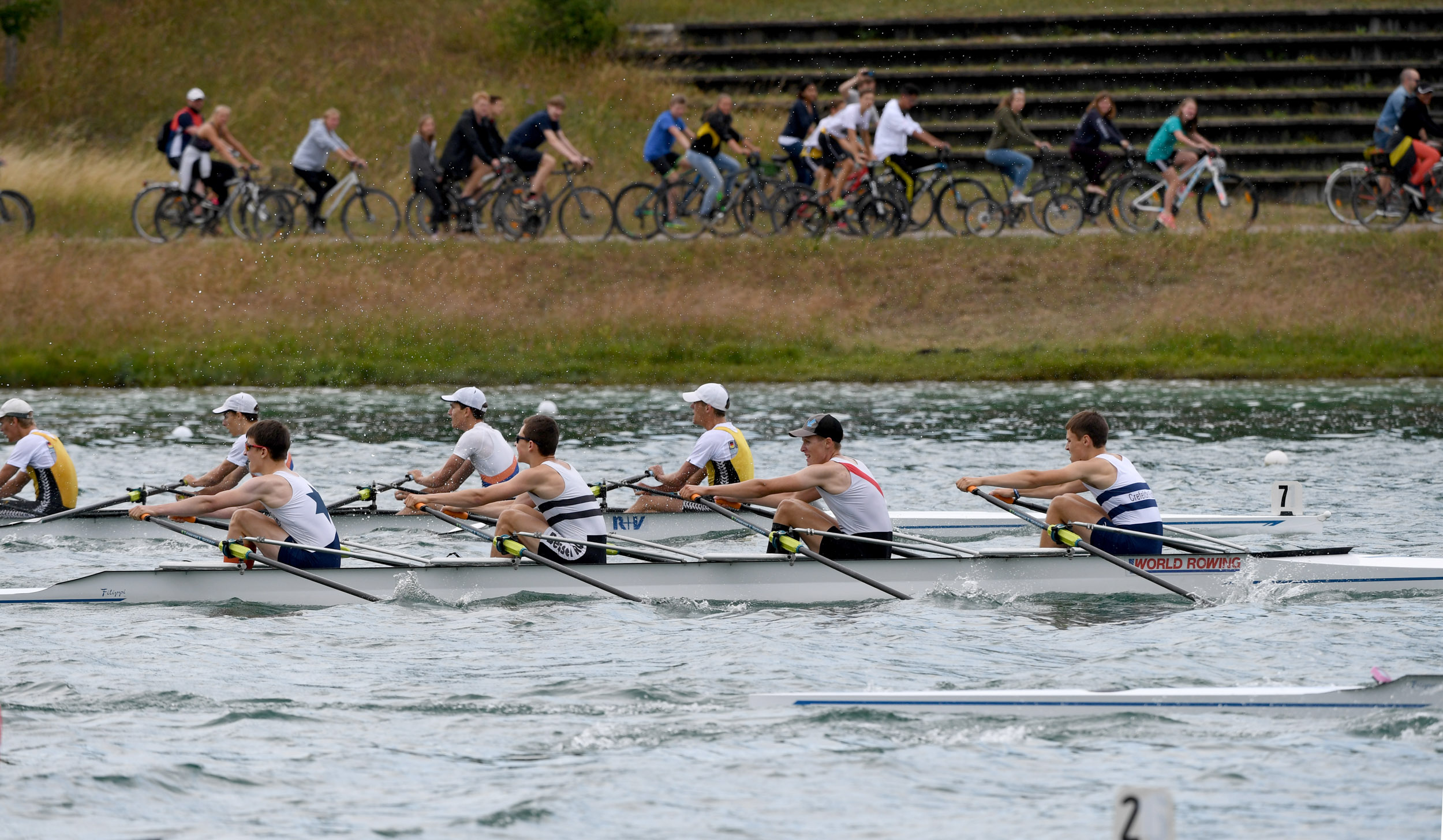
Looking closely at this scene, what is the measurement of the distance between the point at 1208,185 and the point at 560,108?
10021 millimetres

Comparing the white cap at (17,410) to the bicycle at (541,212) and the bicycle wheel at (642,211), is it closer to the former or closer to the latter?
the bicycle at (541,212)

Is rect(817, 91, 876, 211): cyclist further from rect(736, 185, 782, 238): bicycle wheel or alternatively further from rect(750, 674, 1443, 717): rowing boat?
rect(750, 674, 1443, 717): rowing boat

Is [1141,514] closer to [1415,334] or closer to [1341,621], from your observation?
[1341,621]

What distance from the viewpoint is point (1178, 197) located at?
26500mm

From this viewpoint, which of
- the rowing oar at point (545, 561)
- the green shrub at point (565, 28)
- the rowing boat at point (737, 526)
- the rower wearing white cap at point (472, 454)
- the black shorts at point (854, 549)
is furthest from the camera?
the green shrub at point (565, 28)

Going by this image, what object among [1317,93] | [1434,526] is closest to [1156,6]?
[1317,93]

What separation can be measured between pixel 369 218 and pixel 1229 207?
44.1 ft

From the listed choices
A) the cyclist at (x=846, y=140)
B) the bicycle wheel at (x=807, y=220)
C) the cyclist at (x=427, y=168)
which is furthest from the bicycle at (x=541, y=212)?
the cyclist at (x=846, y=140)

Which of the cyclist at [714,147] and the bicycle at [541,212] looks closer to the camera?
the cyclist at [714,147]

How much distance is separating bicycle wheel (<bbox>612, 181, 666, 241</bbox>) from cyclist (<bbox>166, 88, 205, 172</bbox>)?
255 inches

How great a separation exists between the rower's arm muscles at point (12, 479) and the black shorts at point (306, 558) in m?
3.56

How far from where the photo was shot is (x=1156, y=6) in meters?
35.2

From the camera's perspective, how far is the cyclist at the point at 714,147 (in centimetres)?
2503

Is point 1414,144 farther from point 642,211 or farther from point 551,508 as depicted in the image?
point 551,508
